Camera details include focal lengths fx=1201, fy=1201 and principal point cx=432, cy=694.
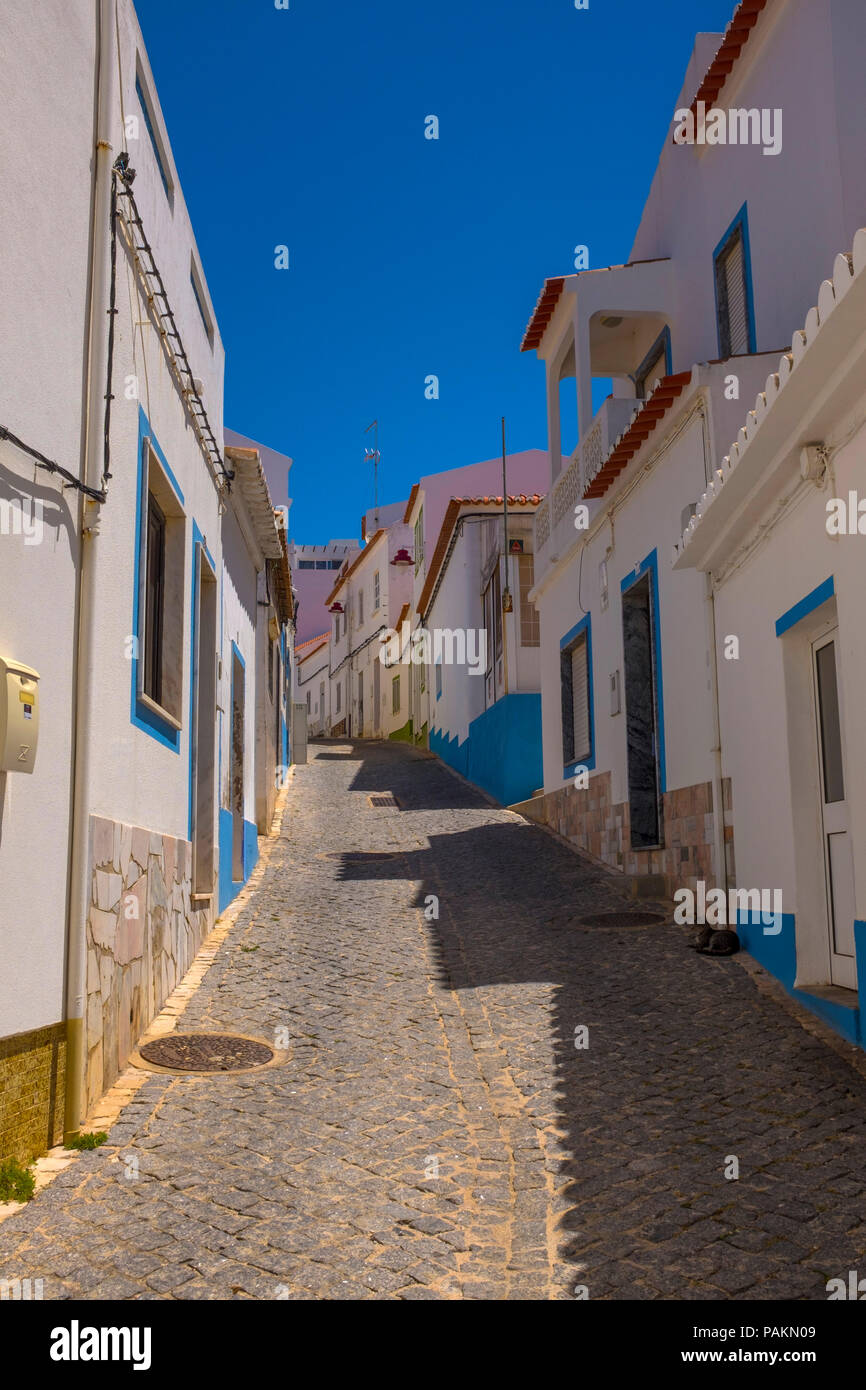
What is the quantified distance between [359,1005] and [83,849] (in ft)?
9.05

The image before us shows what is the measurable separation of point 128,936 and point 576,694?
950cm

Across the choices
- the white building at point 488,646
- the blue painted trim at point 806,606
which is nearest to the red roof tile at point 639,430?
the blue painted trim at point 806,606

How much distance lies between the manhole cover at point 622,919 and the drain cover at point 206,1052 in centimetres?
383

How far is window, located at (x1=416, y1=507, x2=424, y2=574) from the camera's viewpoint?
31391 millimetres

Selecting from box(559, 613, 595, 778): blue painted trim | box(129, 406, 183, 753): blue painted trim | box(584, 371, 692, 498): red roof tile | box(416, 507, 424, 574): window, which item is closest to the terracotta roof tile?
box(416, 507, 424, 574): window

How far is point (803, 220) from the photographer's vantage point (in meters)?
9.24

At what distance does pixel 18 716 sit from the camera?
14.3 ft

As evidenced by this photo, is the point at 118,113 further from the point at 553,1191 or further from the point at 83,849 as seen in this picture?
the point at 553,1191

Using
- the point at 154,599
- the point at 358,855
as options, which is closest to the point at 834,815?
the point at 154,599

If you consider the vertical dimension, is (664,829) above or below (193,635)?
below

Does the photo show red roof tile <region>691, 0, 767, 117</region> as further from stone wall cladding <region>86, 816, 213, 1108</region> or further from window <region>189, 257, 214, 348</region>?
stone wall cladding <region>86, 816, 213, 1108</region>

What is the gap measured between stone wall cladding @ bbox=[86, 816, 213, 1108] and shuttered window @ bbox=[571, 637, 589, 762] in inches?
284

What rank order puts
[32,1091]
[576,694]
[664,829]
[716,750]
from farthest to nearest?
[576,694] < [664,829] < [716,750] < [32,1091]

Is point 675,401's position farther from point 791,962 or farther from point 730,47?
point 791,962
